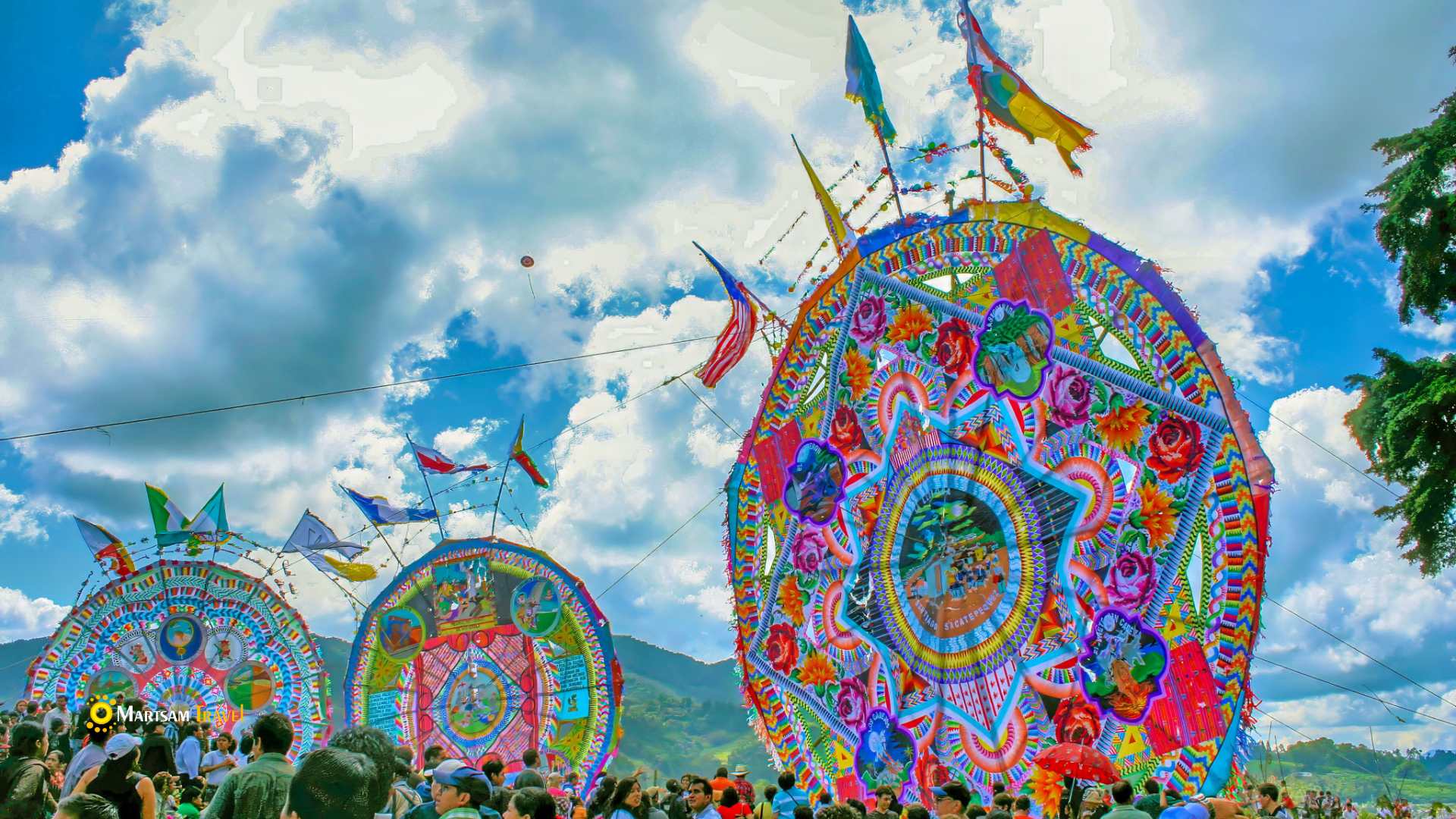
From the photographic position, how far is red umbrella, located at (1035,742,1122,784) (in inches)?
382

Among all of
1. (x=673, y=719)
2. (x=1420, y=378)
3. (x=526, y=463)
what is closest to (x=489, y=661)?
(x=526, y=463)

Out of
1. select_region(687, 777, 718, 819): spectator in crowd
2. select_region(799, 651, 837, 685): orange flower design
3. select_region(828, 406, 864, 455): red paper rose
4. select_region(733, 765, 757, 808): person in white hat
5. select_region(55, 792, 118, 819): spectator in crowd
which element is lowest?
select_region(55, 792, 118, 819): spectator in crowd

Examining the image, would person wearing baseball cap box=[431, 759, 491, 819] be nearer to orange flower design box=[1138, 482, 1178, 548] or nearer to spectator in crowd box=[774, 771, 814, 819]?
spectator in crowd box=[774, 771, 814, 819]

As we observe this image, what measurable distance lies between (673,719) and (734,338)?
7582 cm

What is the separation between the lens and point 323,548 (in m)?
20.7

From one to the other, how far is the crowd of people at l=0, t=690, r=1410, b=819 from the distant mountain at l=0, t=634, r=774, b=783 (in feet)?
193

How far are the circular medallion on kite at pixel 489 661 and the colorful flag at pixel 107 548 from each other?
5.34 meters

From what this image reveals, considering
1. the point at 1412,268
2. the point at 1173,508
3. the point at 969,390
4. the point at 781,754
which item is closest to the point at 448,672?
the point at 781,754

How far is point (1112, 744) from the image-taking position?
10.8 m

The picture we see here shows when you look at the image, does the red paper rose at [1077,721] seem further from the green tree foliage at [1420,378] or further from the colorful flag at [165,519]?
the colorful flag at [165,519]

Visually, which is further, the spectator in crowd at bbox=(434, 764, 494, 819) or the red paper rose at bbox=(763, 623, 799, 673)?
the red paper rose at bbox=(763, 623, 799, 673)

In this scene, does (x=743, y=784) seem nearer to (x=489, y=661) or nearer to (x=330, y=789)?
(x=489, y=661)

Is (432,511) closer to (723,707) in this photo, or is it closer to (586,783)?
(586,783)

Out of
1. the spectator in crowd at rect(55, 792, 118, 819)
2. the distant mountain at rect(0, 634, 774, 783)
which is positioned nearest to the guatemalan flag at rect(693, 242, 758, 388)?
the spectator in crowd at rect(55, 792, 118, 819)
